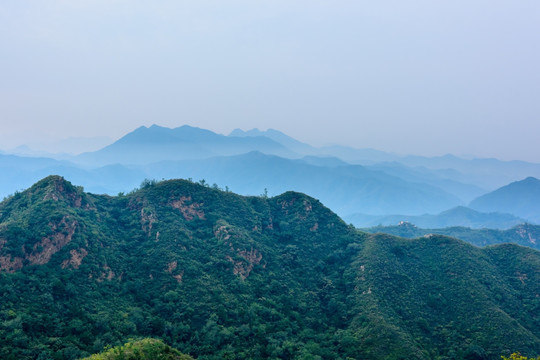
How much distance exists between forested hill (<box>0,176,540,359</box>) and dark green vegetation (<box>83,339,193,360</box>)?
8233mm

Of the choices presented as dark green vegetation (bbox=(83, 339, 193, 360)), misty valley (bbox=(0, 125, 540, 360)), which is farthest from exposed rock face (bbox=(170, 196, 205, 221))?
dark green vegetation (bbox=(83, 339, 193, 360))

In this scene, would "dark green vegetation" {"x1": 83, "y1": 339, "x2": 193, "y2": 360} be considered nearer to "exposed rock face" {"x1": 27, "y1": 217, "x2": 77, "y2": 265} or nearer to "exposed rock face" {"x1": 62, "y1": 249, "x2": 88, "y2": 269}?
"exposed rock face" {"x1": 62, "y1": 249, "x2": 88, "y2": 269}

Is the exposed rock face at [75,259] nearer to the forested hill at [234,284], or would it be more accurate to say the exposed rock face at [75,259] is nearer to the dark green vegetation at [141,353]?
the forested hill at [234,284]

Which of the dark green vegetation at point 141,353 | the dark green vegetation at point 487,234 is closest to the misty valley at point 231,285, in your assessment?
the dark green vegetation at point 141,353

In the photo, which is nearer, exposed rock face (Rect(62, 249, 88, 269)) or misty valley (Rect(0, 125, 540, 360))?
misty valley (Rect(0, 125, 540, 360))

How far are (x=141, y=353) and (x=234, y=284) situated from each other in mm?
26381

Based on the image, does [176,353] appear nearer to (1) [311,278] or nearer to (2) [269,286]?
(2) [269,286]

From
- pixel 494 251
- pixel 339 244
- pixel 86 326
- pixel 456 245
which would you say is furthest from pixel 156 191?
pixel 494 251

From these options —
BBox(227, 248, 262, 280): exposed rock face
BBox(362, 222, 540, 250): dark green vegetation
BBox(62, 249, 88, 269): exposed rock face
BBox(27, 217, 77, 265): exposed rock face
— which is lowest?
BBox(362, 222, 540, 250): dark green vegetation

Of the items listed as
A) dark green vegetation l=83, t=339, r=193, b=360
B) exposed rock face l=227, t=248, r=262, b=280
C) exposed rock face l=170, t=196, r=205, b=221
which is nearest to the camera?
dark green vegetation l=83, t=339, r=193, b=360

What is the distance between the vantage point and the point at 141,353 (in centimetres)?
3331

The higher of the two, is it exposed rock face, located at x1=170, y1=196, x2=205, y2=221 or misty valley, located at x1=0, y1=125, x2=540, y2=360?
exposed rock face, located at x1=170, y1=196, x2=205, y2=221

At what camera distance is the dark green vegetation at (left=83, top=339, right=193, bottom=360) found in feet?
106

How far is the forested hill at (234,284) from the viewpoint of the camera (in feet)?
151
